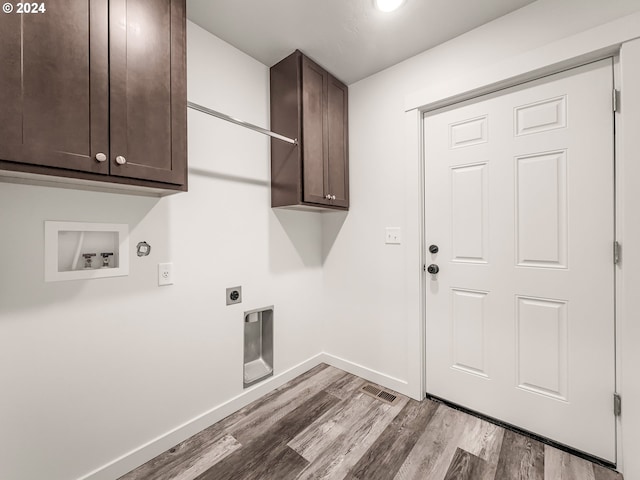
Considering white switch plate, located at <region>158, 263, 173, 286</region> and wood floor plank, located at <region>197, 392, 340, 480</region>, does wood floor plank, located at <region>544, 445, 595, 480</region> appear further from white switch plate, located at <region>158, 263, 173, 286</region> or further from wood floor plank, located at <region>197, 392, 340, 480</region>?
white switch plate, located at <region>158, 263, 173, 286</region>

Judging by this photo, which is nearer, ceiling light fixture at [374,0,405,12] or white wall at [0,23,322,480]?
white wall at [0,23,322,480]

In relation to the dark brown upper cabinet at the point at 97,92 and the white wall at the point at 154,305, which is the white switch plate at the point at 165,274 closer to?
the white wall at the point at 154,305

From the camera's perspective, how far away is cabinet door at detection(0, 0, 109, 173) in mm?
895

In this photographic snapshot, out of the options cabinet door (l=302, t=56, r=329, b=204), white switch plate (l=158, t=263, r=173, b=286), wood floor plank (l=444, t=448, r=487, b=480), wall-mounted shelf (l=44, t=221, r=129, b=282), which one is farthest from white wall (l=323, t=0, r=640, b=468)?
wall-mounted shelf (l=44, t=221, r=129, b=282)

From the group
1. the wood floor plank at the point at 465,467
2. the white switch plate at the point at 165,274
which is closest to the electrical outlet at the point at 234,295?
the white switch plate at the point at 165,274

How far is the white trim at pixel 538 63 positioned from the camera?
1.31 meters

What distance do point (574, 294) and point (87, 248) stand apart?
8.15 ft

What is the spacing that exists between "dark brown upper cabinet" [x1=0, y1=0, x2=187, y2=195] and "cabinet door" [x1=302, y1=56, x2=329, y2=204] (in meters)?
0.81

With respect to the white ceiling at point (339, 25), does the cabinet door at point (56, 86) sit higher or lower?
lower

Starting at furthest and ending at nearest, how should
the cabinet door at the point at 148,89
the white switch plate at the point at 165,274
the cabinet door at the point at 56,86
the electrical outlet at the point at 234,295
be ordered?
the electrical outlet at the point at 234,295, the white switch plate at the point at 165,274, the cabinet door at the point at 148,89, the cabinet door at the point at 56,86

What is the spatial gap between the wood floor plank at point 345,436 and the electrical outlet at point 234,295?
912mm

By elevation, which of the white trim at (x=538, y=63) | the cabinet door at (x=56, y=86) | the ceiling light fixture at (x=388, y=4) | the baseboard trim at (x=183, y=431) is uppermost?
the ceiling light fixture at (x=388, y=4)

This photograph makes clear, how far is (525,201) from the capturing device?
162 centimetres

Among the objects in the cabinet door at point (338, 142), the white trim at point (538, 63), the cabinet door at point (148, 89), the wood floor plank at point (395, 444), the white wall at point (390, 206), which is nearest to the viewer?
the cabinet door at point (148, 89)
